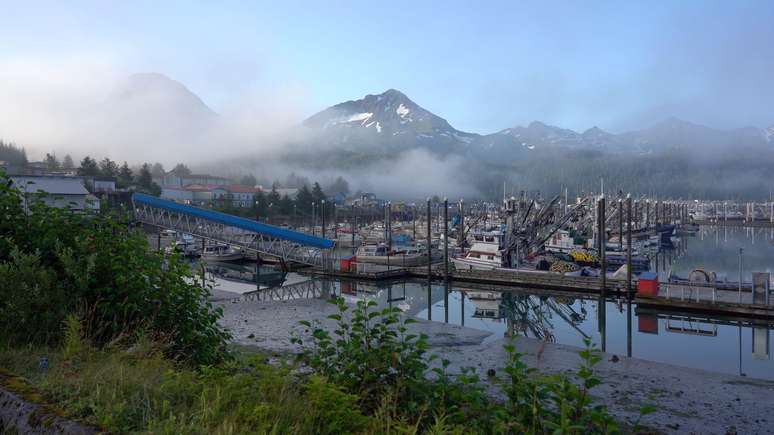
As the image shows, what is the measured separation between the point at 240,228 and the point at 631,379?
3045 cm

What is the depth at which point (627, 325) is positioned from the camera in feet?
72.8

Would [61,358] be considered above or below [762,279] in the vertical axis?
above

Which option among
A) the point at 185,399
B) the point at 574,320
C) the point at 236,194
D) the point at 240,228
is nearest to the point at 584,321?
the point at 574,320

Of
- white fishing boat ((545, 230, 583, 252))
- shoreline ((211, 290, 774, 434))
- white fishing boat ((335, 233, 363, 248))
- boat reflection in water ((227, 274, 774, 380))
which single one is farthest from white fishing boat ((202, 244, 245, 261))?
white fishing boat ((545, 230, 583, 252))

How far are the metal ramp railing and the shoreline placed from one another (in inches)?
684

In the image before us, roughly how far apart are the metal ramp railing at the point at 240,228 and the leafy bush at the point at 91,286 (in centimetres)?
3097

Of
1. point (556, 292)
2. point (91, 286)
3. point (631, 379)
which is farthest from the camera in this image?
point (556, 292)

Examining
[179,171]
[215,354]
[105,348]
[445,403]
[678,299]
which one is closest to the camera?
[445,403]

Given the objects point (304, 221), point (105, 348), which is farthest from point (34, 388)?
point (304, 221)

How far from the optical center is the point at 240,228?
124ft

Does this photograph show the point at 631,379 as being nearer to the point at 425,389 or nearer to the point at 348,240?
the point at 425,389

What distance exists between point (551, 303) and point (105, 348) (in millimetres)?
25803

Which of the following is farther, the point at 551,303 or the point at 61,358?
the point at 551,303

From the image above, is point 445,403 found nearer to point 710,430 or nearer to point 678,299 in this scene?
point 710,430
